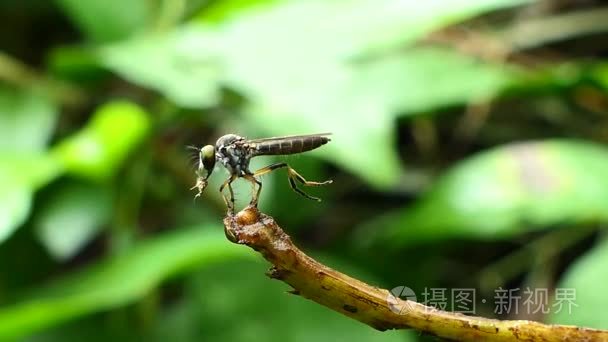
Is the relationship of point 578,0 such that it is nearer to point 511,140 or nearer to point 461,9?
point 511,140

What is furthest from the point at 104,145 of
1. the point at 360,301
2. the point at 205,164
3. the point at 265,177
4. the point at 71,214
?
the point at 360,301

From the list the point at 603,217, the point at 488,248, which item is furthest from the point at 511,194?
the point at 488,248

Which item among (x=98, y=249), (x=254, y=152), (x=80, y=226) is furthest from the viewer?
(x=98, y=249)

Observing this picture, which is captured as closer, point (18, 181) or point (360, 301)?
point (360, 301)

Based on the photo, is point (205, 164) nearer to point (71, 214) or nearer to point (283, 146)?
point (283, 146)

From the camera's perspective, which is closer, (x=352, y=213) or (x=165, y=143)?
(x=165, y=143)

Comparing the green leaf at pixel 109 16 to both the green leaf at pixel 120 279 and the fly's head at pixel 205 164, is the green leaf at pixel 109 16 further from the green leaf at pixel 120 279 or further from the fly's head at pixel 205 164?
the fly's head at pixel 205 164
